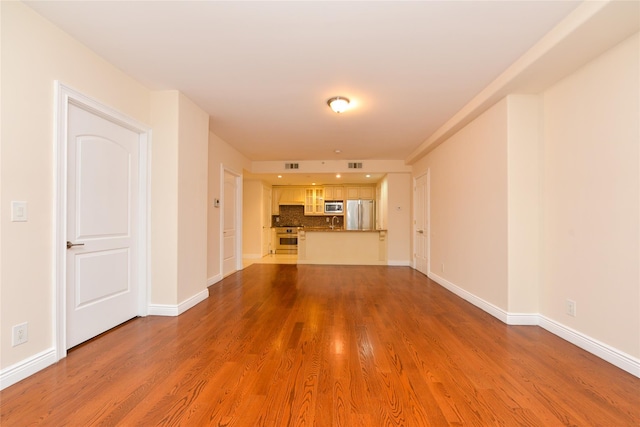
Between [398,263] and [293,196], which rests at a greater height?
[293,196]

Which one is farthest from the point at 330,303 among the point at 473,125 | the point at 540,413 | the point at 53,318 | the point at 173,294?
the point at 473,125

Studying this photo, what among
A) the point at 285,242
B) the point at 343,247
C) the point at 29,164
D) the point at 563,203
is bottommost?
the point at 285,242

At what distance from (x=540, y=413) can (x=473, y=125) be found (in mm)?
3202

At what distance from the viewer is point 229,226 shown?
18.7 ft

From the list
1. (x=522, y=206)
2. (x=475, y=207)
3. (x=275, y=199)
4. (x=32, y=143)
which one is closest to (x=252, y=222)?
(x=275, y=199)

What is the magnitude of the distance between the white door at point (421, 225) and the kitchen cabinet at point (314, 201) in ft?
12.0

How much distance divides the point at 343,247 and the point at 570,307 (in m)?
4.77

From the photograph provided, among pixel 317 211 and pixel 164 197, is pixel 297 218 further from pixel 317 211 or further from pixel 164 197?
pixel 164 197

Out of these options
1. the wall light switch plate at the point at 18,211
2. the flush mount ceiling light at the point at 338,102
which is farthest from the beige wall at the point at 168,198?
the flush mount ceiling light at the point at 338,102

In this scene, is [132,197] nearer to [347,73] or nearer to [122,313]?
[122,313]

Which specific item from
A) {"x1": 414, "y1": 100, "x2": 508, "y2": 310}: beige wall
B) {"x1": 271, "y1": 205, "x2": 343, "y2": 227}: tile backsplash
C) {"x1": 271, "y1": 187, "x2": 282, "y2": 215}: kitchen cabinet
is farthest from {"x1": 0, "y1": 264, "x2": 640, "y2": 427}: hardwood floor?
{"x1": 271, "y1": 205, "x2": 343, "y2": 227}: tile backsplash

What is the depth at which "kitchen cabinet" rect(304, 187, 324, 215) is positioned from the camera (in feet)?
30.9

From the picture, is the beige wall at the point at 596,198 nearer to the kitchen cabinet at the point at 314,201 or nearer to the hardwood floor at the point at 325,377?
the hardwood floor at the point at 325,377

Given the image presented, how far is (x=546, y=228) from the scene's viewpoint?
2.91 m
